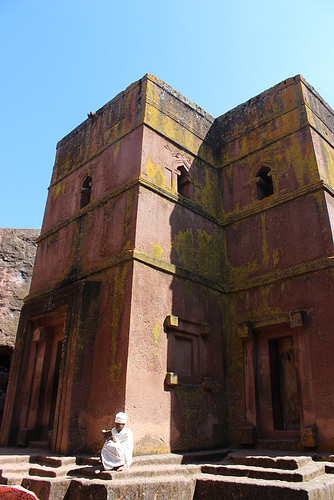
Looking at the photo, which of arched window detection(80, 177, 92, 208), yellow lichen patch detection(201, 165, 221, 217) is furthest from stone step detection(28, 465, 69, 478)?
yellow lichen patch detection(201, 165, 221, 217)

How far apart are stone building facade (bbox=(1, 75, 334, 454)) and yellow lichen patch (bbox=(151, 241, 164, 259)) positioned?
0.14 feet

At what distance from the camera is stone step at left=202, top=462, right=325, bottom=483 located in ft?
16.9

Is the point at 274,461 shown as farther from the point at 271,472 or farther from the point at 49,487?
the point at 49,487

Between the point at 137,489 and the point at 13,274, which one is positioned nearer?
the point at 137,489

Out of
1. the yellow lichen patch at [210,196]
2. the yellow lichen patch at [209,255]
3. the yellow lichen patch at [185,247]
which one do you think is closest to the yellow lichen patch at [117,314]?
the yellow lichen patch at [185,247]

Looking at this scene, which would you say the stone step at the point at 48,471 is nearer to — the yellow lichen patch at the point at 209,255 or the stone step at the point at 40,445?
the stone step at the point at 40,445

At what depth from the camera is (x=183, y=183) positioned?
33.1 feet

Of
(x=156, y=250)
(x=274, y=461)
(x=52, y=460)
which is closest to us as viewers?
(x=274, y=461)

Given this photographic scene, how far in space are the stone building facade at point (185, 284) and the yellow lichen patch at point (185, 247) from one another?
0.13 feet

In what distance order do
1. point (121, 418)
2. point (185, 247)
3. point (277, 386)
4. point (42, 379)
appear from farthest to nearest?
point (185, 247) → point (42, 379) → point (277, 386) → point (121, 418)

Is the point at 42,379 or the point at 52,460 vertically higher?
the point at 42,379

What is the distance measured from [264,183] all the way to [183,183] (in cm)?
196

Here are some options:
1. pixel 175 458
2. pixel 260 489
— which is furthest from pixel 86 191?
pixel 260 489

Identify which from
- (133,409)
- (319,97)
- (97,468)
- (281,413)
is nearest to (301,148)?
(319,97)
